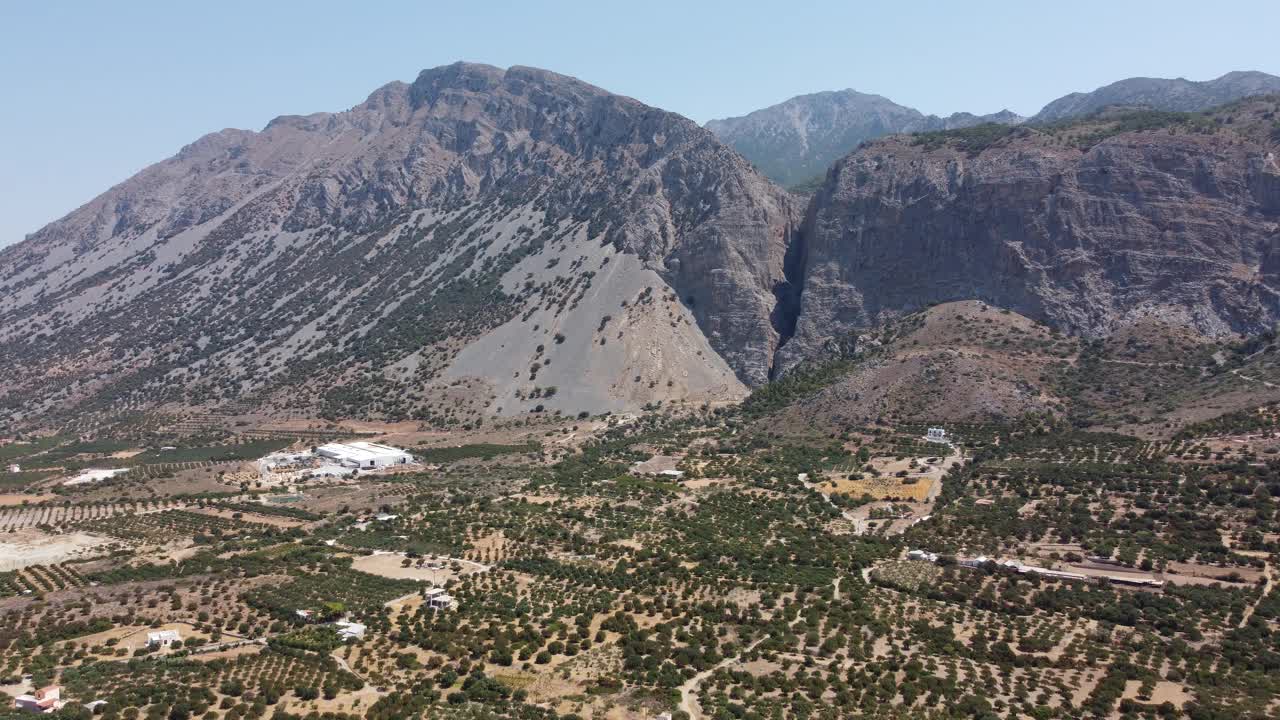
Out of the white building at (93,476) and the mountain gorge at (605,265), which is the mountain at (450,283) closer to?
the mountain gorge at (605,265)

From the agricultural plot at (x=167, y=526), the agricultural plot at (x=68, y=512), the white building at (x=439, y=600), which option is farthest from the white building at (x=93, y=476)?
the white building at (x=439, y=600)

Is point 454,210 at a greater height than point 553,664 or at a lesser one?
greater

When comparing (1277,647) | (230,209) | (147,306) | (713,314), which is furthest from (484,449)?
(230,209)

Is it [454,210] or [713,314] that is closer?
[713,314]

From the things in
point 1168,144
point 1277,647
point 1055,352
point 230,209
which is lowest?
point 1277,647

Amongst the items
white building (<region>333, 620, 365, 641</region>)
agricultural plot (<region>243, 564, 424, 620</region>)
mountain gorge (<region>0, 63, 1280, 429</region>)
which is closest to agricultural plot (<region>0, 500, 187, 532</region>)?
agricultural plot (<region>243, 564, 424, 620</region>)

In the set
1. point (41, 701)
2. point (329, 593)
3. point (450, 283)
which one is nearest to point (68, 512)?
point (329, 593)

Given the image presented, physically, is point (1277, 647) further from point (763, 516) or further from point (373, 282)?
point (373, 282)
